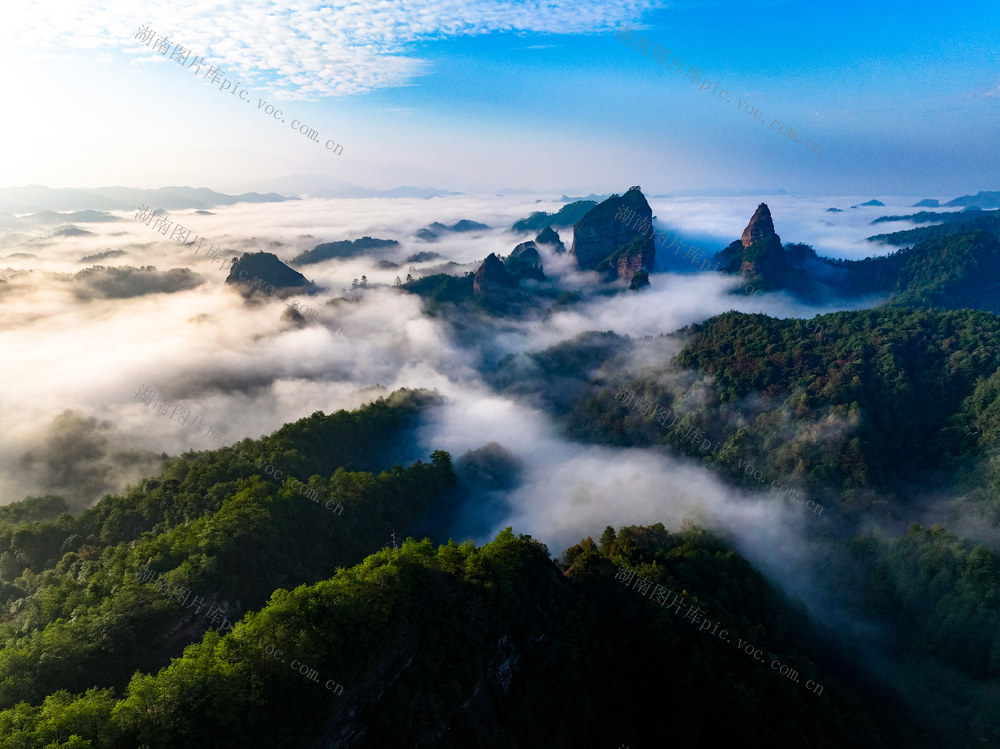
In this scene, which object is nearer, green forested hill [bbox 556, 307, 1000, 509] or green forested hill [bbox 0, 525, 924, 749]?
green forested hill [bbox 0, 525, 924, 749]

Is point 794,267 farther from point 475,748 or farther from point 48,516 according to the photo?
point 48,516

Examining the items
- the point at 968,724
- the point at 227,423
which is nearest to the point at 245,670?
the point at 968,724
